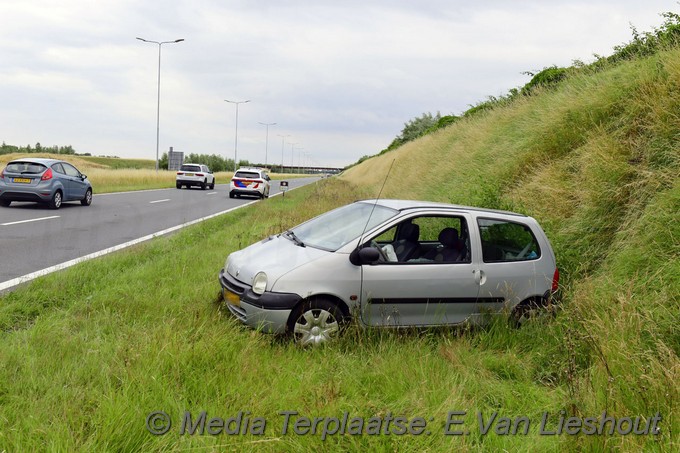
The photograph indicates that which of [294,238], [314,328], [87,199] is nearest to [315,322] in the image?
[314,328]

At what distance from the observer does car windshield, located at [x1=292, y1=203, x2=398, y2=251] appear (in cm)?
550

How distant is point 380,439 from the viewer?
3105 millimetres

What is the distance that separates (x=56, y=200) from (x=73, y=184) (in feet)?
3.70

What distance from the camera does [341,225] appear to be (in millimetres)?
6020

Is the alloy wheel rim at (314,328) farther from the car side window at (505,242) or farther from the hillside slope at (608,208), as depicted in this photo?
the hillside slope at (608,208)

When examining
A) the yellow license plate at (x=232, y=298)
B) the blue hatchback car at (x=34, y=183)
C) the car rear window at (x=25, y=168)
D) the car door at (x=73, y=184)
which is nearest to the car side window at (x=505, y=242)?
the yellow license plate at (x=232, y=298)

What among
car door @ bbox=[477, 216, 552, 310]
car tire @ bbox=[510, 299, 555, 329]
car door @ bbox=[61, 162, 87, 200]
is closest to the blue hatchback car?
car door @ bbox=[61, 162, 87, 200]

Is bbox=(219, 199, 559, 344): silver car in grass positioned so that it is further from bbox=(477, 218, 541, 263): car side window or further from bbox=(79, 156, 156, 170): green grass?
bbox=(79, 156, 156, 170): green grass

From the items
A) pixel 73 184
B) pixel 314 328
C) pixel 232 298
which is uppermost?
pixel 73 184

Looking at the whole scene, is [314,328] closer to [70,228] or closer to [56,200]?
[70,228]

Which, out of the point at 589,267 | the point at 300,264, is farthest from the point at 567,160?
the point at 300,264

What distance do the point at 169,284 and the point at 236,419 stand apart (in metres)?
3.72

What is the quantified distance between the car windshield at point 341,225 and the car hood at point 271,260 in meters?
0.20

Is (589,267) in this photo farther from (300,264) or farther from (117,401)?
(117,401)
